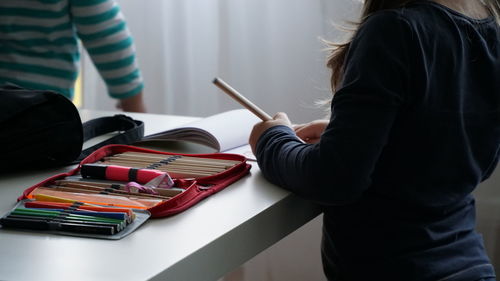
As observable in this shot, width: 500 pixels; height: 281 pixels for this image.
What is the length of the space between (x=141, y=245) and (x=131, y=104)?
0.99 meters

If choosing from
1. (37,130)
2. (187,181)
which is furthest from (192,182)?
(37,130)

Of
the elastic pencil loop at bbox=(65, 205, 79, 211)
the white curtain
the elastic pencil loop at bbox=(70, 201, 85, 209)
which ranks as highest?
the elastic pencil loop at bbox=(65, 205, 79, 211)

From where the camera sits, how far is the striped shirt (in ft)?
4.96

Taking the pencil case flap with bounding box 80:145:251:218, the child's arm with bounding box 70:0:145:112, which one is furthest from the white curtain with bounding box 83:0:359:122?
the pencil case flap with bounding box 80:145:251:218

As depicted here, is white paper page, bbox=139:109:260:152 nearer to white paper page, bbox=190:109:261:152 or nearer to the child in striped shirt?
white paper page, bbox=190:109:261:152

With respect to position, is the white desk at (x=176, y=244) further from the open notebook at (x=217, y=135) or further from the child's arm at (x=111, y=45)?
the child's arm at (x=111, y=45)

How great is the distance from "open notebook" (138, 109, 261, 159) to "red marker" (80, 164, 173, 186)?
0.62 ft

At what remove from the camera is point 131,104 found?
1669 mm

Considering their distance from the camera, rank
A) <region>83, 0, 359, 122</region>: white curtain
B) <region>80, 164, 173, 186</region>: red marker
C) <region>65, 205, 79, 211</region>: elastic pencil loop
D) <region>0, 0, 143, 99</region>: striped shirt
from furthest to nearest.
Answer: <region>83, 0, 359, 122</region>: white curtain < <region>0, 0, 143, 99</region>: striped shirt < <region>80, 164, 173, 186</region>: red marker < <region>65, 205, 79, 211</region>: elastic pencil loop

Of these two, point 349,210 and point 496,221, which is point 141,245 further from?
point 496,221

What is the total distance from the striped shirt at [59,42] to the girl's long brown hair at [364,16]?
690 mm

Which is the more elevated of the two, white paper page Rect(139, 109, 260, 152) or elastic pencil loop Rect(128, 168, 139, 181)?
elastic pencil loop Rect(128, 168, 139, 181)

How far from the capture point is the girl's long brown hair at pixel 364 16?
903 millimetres

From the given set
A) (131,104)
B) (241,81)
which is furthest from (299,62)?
(131,104)
